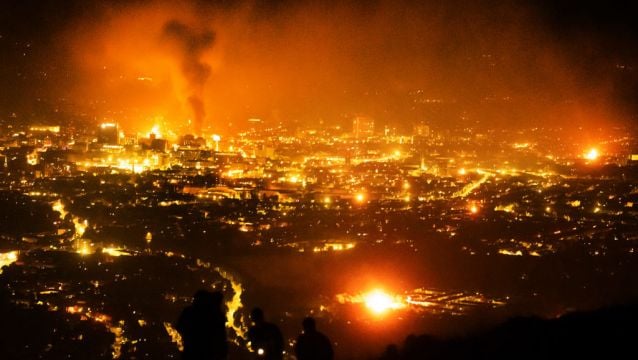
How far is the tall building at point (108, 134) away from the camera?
104 ft

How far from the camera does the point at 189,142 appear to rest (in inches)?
1174

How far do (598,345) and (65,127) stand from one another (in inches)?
1345

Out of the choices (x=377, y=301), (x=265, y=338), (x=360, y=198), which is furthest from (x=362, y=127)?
(x=265, y=338)

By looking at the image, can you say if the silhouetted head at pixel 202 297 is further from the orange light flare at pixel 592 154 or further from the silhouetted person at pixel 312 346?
the orange light flare at pixel 592 154

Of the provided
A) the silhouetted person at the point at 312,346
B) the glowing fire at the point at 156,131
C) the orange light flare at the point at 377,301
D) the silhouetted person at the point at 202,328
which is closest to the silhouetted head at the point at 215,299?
the silhouetted person at the point at 202,328

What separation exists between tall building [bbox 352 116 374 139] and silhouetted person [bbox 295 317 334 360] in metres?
32.7

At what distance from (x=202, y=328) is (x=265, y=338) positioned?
0.58 metres

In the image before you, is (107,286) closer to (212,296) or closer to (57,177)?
(212,296)

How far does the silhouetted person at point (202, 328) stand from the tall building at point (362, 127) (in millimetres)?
33090

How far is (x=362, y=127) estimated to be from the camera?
3806 cm

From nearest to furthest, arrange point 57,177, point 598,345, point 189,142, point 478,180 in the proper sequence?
1. point 598,345
2. point 57,177
3. point 478,180
4. point 189,142

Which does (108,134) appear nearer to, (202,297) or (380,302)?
(380,302)

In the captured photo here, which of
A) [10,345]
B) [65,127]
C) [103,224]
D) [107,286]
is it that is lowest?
[10,345]

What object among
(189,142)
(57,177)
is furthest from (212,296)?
(189,142)
